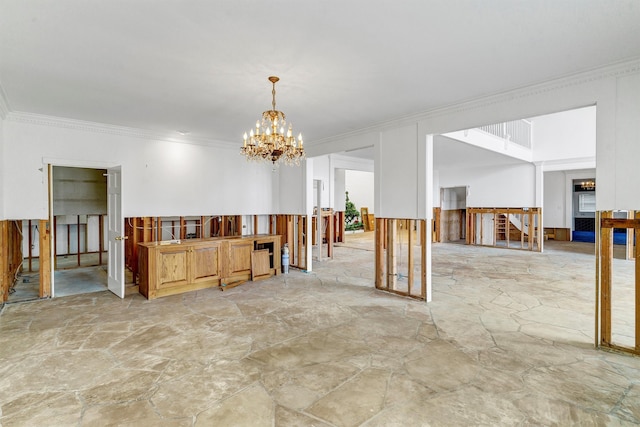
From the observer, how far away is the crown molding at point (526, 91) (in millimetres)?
3291

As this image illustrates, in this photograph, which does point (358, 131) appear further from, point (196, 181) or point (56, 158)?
point (56, 158)

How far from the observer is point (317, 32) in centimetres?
274

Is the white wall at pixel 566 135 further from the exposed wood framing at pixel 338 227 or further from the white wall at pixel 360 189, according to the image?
the white wall at pixel 360 189

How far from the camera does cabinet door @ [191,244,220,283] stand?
5.70 meters

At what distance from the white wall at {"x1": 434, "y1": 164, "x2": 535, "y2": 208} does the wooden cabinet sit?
866 cm

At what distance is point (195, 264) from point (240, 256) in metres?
0.90

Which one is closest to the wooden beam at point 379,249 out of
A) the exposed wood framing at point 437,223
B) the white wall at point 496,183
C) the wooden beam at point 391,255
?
the wooden beam at point 391,255

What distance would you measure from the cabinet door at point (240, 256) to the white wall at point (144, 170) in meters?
1.23

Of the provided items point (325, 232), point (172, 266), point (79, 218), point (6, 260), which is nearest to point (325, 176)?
point (325, 232)

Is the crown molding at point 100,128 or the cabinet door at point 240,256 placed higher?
the crown molding at point 100,128

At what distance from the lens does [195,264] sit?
5.70 m

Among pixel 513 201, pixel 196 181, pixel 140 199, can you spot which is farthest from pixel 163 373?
pixel 513 201

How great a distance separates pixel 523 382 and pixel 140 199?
6.33 m

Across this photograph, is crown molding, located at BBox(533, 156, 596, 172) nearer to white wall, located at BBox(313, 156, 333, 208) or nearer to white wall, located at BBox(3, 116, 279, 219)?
white wall, located at BBox(313, 156, 333, 208)
